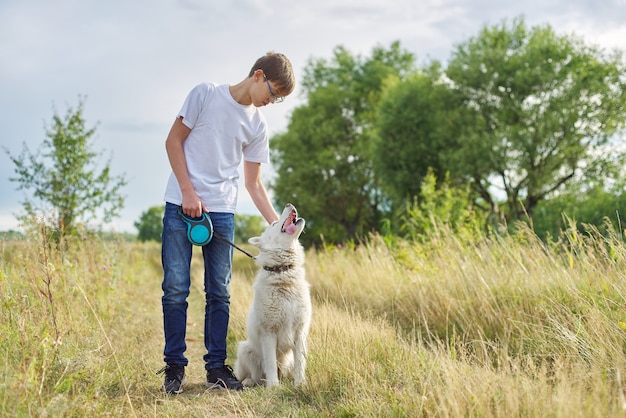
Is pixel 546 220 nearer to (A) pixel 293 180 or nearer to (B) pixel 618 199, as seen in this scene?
(B) pixel 618 199

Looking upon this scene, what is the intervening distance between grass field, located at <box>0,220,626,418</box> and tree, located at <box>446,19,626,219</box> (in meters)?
16.9

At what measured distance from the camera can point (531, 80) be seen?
23.0 metres

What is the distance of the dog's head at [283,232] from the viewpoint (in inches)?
170

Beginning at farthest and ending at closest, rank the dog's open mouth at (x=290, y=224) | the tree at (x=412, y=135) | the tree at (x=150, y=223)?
the tree at (x=150, y=223), the tree at (x=412, y=135), the dog's open mouth at (x=290, y=224)

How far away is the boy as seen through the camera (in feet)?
14.0

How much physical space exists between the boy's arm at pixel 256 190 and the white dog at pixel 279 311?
14.6 inches

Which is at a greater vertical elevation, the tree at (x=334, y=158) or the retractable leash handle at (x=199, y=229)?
the tree at (x=334, y=158)

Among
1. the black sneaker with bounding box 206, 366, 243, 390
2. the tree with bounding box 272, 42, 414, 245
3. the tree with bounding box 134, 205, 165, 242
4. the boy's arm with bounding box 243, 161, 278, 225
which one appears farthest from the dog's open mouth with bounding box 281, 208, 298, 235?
the tree with bounding box 134, 205, 165, 242

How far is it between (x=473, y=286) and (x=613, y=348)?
225cm

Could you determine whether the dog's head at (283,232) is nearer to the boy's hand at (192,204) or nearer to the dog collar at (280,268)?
the dog collar at (280,268)

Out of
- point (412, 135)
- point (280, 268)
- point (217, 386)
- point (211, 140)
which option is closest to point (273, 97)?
point (211, 140)

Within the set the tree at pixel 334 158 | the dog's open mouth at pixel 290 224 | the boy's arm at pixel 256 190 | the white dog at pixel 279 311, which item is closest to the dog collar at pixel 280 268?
the white dog at pixel 279 311

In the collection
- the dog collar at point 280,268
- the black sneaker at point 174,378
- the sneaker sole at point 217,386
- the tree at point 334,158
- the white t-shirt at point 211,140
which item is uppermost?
the tree at point 334,158

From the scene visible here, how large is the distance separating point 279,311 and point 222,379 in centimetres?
77
